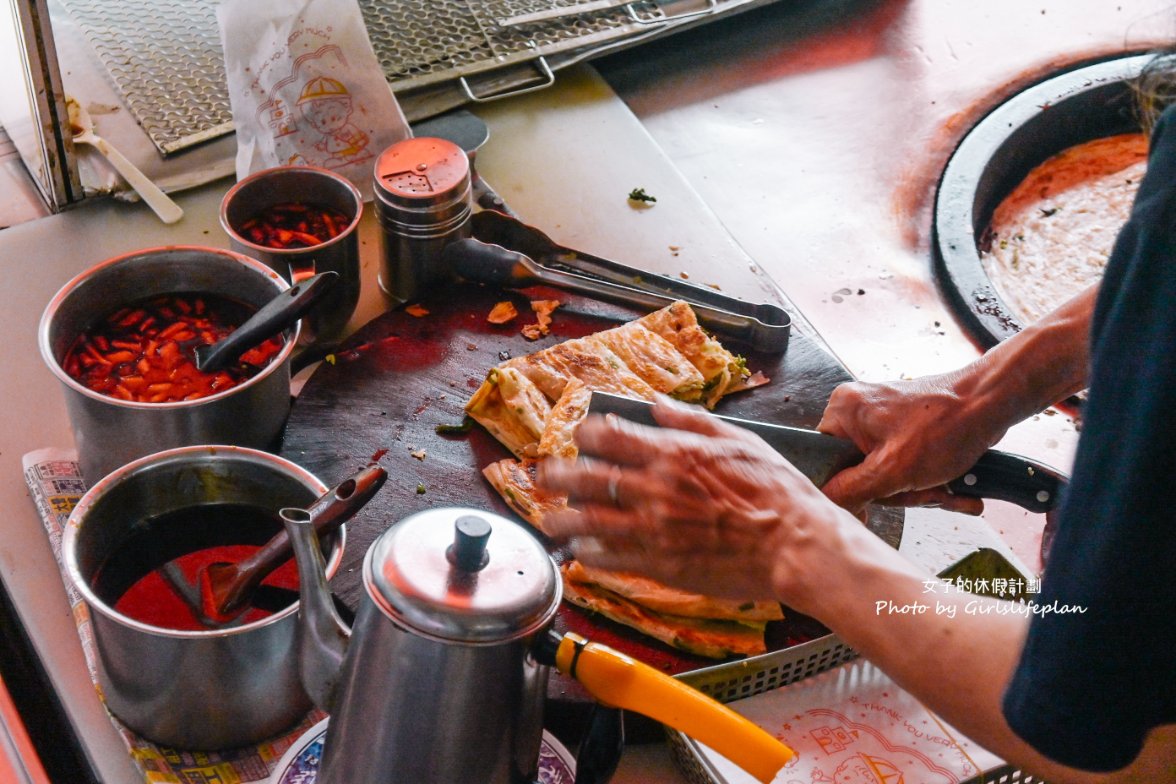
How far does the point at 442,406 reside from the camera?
68.9 inches

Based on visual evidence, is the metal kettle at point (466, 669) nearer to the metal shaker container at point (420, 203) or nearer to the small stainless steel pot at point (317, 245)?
the small stainless steel pot at point (317, 245)

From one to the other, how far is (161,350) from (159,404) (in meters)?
0.21

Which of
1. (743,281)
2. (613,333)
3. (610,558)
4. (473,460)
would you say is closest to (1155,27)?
(743,281)

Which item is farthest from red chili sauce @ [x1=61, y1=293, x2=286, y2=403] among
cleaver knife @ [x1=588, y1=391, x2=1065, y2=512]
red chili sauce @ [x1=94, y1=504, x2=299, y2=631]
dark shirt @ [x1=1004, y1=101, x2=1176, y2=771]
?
dark shirt @ [x1=1004, y1=101, x2=1176, y2=771]

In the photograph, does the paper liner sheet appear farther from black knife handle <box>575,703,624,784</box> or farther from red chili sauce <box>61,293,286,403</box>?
red chili sauce <box>61,293,286,403</box>

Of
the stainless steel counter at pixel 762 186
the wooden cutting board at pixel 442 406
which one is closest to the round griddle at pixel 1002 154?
the stainless steel counter at pixel 762 186

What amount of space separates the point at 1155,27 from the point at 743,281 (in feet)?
4.89

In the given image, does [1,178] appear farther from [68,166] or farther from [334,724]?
[334,724]

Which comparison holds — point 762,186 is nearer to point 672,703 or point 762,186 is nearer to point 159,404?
point 159,404

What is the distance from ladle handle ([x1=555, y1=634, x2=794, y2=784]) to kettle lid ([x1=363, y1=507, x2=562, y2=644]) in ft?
0.17

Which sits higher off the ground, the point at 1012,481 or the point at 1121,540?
the point at 1121,540

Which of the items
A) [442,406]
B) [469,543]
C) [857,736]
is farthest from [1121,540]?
[442,406]

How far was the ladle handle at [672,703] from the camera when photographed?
90cm

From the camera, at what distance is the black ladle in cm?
148
